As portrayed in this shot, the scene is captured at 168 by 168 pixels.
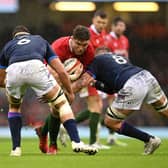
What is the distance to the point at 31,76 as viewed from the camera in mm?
11492

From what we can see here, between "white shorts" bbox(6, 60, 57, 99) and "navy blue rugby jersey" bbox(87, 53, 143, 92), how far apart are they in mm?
1098

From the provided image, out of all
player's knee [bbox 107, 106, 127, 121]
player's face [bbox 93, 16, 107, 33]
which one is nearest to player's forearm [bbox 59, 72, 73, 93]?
player's knee [bbox 107, 106, 127, 121]

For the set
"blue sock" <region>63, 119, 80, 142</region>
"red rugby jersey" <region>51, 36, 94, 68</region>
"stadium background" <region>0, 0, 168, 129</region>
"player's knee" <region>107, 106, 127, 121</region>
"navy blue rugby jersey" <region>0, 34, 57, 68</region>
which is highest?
"navy blue rugby jersey" <region>0, 34, 57, 68</region>

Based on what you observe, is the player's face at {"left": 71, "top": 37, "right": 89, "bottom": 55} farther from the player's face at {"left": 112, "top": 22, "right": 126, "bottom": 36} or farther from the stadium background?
the stadium background

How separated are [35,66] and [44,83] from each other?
0.78 feet

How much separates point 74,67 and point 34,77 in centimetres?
156

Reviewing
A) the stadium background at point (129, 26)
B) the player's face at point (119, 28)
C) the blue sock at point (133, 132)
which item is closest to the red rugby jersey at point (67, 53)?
the blue sock at point (133, 132)

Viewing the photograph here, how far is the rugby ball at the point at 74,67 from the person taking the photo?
13.0 meters

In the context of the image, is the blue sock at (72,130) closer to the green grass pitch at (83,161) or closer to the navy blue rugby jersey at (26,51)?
the green grass pitch at (83,161)

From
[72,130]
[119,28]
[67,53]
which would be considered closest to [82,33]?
[67,53]

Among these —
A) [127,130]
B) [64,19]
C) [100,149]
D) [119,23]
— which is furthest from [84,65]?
[64,19]

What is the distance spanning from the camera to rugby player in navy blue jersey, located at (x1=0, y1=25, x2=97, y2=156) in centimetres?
1150

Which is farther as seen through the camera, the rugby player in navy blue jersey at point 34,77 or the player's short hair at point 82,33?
the player's short hair at point 82,33

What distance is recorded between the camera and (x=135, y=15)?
2577 centimetres
